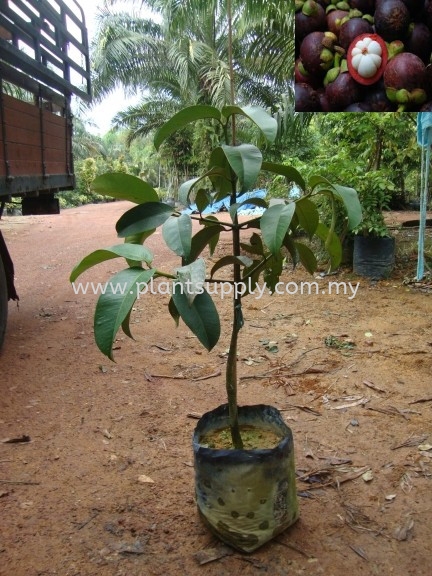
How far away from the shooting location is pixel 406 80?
318 cm

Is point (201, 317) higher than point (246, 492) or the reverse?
higher

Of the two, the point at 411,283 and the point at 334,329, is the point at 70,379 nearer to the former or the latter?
the point at 334,329

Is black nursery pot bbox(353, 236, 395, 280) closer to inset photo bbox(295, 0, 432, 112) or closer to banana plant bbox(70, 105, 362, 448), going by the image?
inset photo bbox(295, 0, 432, 112)

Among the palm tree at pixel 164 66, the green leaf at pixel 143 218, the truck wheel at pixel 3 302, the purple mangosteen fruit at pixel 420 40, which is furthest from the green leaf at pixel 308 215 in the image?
the palm tree at pixel 164 66

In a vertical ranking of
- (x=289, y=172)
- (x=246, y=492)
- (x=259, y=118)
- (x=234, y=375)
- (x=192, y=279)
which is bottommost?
(x=246, y=492)

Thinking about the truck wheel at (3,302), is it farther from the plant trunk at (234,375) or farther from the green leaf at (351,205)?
the green leaf at (351,205)

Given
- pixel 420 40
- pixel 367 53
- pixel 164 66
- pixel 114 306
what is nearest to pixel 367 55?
pixel 367 53

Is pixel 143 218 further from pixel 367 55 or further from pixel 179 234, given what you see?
pixel 367 55

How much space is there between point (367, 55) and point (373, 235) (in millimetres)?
3004

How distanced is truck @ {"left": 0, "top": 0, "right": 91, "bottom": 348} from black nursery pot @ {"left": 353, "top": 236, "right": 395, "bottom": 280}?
350cm

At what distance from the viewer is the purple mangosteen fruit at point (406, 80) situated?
3160 mm

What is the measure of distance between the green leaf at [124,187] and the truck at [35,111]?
223 cm

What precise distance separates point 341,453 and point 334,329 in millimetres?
2031

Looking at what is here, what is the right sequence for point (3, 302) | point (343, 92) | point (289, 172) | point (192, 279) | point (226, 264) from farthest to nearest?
point (3, 302)
point (343, 92)
point (226, 264)
point (289, 172)
point (192, 279)
